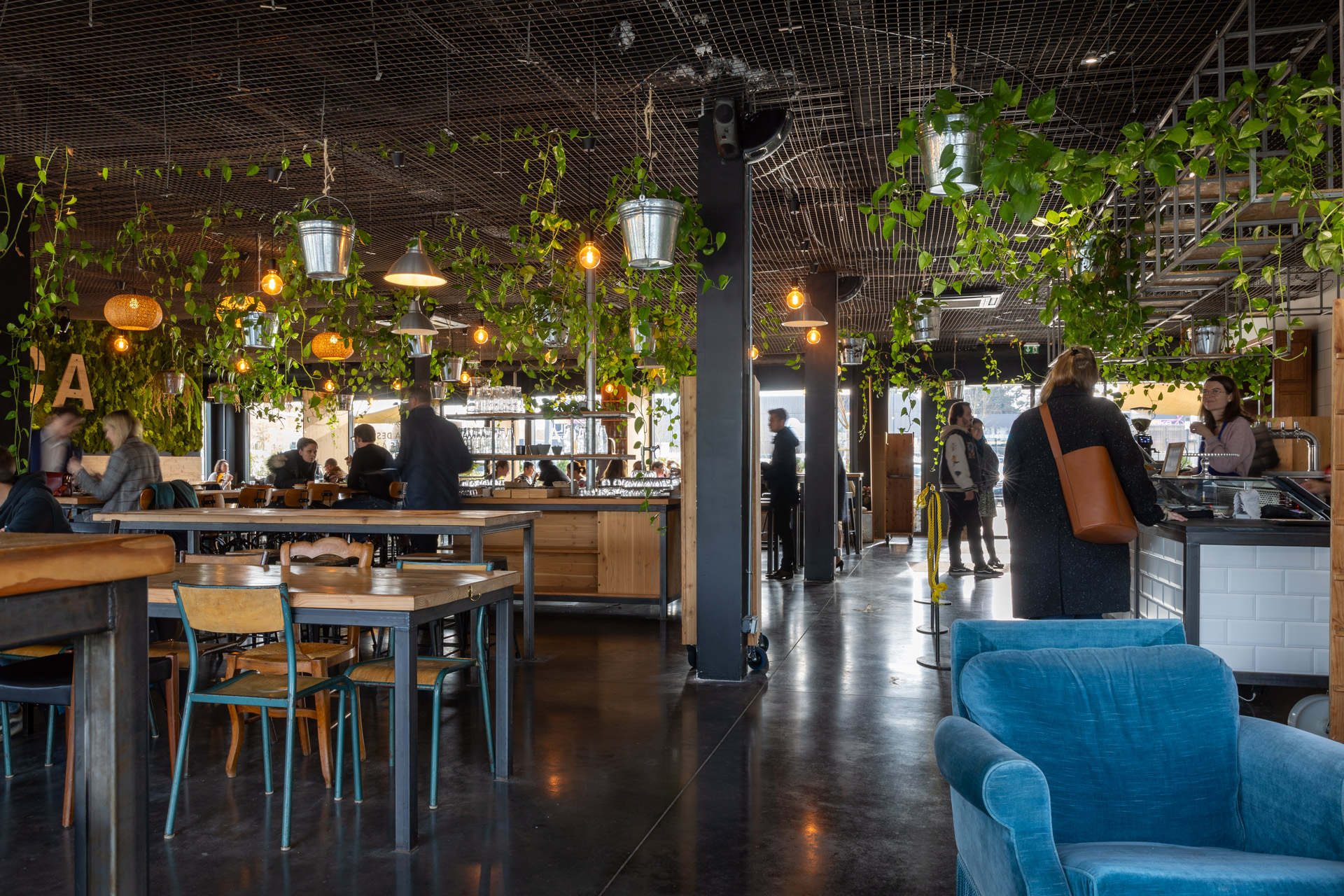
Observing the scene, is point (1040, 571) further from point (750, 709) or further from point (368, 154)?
point (368, 154)

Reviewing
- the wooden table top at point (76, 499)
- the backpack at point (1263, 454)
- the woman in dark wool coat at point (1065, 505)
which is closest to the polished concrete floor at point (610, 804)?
the woman in dark wool coat at point (1065, 505)

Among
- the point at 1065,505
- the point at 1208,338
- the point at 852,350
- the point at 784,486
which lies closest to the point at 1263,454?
the point at 1208,338

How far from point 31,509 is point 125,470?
8.45 ft

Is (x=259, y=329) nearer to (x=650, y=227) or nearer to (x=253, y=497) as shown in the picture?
(x=253, y=497)

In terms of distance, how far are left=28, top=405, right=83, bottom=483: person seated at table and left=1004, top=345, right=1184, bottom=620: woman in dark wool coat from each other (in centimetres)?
645

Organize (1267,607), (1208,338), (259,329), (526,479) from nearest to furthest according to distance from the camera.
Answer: (1267,607), (1208,338), (259,329), (526,479)

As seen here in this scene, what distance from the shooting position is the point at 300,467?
38.9ft

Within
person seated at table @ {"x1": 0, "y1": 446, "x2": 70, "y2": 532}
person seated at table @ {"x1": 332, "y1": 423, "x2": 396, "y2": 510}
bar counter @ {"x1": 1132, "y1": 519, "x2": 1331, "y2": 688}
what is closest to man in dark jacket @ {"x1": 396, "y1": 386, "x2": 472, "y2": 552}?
person seated at table @ {"x1": 332, "y1": 423, "x2": 396, "y2": 510}

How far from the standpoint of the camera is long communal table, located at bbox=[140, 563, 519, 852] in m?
2.95

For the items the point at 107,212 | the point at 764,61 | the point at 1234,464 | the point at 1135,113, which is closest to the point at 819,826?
the point at 764,61

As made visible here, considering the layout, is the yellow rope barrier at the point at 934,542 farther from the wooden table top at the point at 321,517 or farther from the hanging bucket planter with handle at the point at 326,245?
the hanging bucket planter with handle at the point at 326,245

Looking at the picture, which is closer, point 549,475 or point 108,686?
point 108,686

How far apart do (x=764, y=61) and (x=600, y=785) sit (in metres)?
3.77

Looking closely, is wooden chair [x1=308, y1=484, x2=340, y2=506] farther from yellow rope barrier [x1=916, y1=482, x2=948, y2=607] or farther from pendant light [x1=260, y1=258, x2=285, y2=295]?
yellow rope barrier [x1=916, y1=482, x2=948, y2=607]
